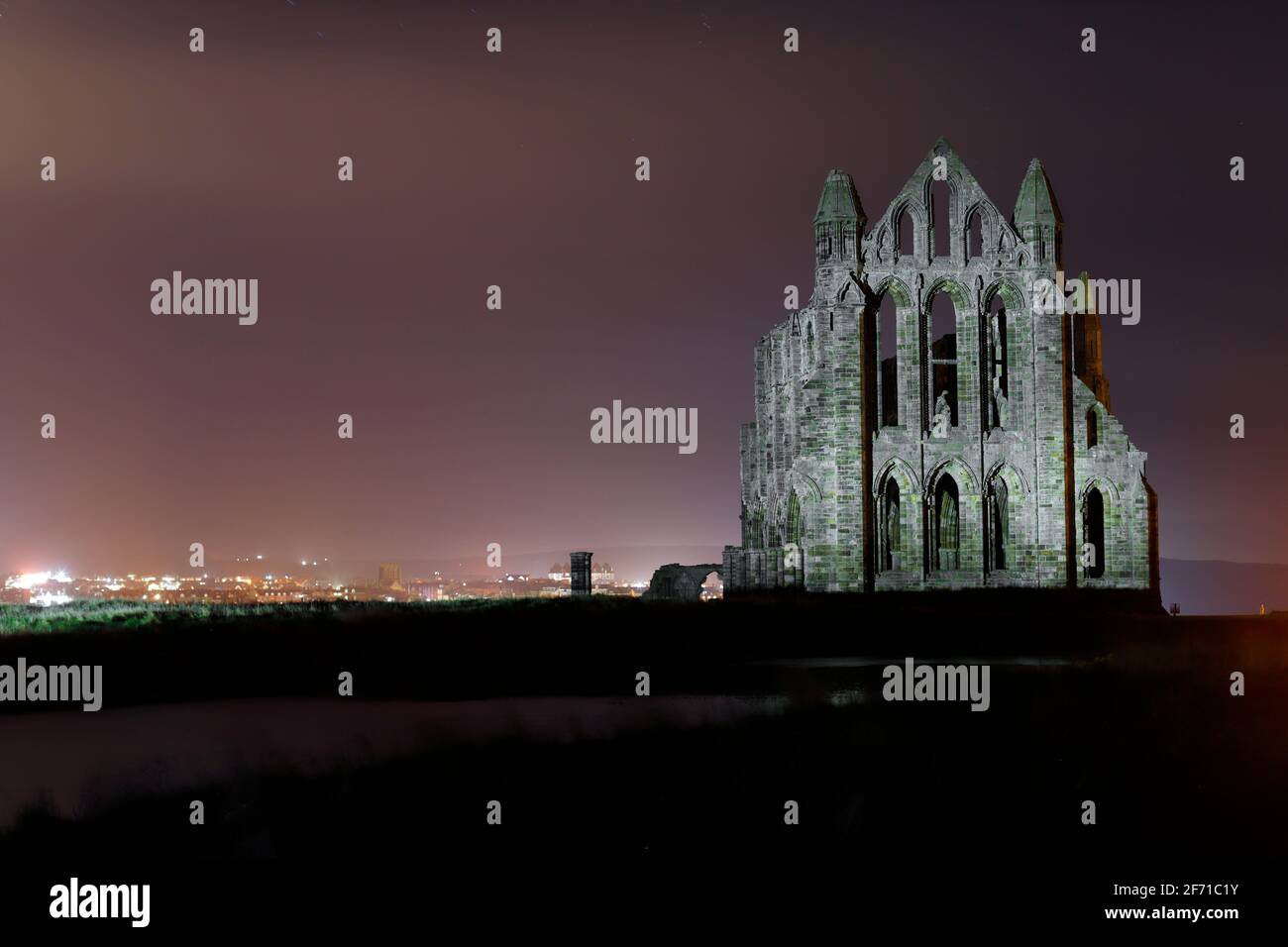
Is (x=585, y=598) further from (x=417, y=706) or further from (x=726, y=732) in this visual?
(x=726, y=732)

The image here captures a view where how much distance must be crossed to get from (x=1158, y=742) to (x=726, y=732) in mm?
5984

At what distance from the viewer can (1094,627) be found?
39094 millimetres

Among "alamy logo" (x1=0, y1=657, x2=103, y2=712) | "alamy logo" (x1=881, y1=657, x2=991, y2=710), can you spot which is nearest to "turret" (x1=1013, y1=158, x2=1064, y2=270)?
"alamy logo" (x1=881, y1=657, x2=991, y2=710)

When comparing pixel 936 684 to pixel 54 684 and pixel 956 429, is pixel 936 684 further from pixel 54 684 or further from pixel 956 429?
pixel 956 429

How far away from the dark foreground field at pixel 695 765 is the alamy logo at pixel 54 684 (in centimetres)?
55

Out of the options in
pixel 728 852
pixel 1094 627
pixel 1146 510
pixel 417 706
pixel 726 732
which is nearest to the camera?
pixel 728 852

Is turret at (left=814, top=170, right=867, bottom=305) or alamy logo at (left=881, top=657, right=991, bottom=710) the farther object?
turret at (left=814, top=170, right=867, bottom=305)

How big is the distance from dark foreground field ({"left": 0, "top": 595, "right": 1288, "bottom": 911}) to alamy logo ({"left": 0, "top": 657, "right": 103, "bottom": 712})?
1.79 ft
